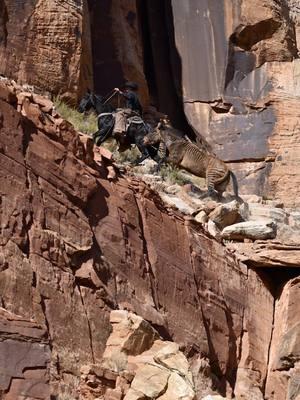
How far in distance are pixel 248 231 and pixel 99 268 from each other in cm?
596

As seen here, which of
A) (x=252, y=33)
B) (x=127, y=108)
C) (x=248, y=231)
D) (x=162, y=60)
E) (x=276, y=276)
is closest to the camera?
(x=276, y=276)

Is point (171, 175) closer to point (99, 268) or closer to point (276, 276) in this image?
point (276, 276)

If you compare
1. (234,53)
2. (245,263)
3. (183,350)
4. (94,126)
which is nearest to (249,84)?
(234,53)

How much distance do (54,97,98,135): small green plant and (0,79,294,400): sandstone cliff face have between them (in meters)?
5.39

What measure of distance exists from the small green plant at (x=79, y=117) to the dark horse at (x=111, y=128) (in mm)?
222

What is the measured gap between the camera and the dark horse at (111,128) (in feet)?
75.6

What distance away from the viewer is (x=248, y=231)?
68.8ft

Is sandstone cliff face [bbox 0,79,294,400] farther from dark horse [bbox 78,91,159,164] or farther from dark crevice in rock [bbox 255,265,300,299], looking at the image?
dark horse [bbox 78,91,159,164]

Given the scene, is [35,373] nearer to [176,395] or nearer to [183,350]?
[176,395]

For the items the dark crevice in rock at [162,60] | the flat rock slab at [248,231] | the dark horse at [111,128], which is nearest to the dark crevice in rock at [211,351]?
the flat rock slab at [248,231]

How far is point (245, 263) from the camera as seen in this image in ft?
64.6

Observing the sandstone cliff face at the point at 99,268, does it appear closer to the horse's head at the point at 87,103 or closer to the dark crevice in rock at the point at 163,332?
the dark crevice in rock at the point at 163,332

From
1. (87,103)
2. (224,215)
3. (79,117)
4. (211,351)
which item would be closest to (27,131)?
(211,351)

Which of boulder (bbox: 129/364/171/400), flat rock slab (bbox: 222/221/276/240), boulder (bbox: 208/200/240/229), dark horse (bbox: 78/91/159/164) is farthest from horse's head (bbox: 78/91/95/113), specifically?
boulder (bbox: 129/364/171/400)
